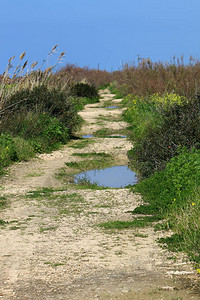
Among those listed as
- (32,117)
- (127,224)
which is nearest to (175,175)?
(127,224)

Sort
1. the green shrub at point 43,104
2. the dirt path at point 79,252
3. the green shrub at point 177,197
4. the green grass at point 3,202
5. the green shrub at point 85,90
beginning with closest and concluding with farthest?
1. the dirt path at point 79,252
2. the green shrub at point 177,197
3. the green grass at point 3,202
4. the green shrub at point 43,104
5. the green shrub at point 85,90

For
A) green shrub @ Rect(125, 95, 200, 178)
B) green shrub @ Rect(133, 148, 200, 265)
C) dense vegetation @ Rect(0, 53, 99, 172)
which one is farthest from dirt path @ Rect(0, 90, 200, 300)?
dense vegetation @ Rect(0, 53, 99, 172)

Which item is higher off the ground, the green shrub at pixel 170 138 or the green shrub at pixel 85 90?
the green shrub at pixel 85 90

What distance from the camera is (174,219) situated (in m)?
6.34

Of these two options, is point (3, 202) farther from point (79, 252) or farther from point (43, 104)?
point (43, 104)

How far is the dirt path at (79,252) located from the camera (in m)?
4.55

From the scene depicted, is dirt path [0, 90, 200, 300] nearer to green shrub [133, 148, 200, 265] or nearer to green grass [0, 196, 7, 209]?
green grass [0, 196, 7, 209]

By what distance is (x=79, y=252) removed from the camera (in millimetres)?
5652

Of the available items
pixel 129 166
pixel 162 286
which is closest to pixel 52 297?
pixel 162 286

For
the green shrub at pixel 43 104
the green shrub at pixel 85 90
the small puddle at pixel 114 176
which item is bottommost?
the small puddle at pixel 114 176

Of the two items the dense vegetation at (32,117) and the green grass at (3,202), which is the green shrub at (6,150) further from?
the green grass at (3,202)

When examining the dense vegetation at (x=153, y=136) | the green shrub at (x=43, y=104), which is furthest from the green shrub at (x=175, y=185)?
the green shrub at (x=43, y=104)

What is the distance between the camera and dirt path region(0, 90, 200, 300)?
14.9 ft

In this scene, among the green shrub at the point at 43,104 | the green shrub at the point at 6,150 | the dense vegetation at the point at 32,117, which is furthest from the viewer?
the green shrub at the point at 43,104
